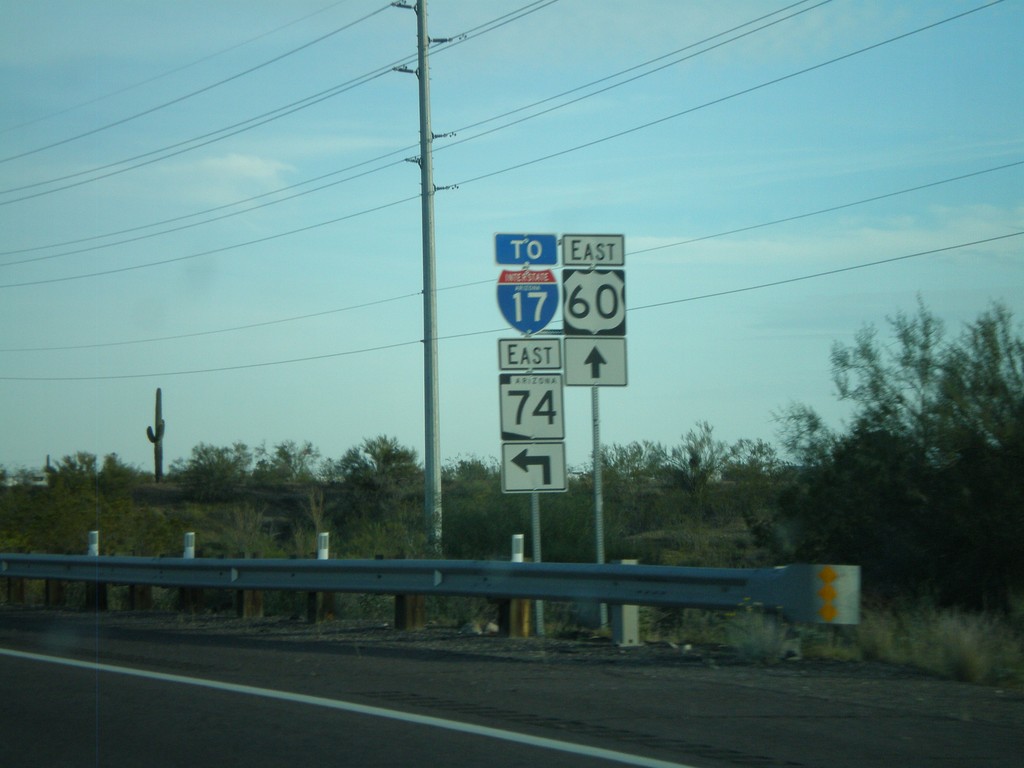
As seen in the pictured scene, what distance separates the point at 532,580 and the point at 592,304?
324cm

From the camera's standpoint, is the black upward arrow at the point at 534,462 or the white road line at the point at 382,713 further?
the black upward arrow at the point at 534,462

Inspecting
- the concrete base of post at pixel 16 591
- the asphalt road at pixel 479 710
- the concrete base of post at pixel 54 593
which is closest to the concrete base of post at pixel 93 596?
the concrete base of post at pixel 54 593

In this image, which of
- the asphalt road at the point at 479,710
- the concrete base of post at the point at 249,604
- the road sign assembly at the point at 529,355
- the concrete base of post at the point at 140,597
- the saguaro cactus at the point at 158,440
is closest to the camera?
the asphalt road at the point at 479,710

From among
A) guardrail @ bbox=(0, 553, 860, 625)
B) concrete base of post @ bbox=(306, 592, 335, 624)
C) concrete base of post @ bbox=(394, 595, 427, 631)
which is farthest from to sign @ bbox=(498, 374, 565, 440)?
concrete base of post @ bbox=(306, 592, 335, 624)

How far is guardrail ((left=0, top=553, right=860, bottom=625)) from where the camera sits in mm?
10414

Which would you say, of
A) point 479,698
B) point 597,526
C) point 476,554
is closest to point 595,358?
point 597,526

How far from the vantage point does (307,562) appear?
14.6 m

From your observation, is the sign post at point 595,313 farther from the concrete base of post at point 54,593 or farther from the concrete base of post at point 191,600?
the concrete base of post at point 54,593

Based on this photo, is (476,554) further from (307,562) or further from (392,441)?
(392,441)

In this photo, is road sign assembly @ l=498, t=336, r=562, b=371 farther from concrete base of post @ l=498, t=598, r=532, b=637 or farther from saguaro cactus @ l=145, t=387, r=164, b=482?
saguaro cactus @ l=145, t=387, r=164, b=482

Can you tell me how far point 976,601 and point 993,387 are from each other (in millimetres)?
2979

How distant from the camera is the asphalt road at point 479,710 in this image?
24.4 feet

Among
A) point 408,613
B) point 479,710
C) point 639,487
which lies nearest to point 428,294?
point 639,487

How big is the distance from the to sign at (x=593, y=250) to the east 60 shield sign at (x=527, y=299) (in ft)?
1.24
